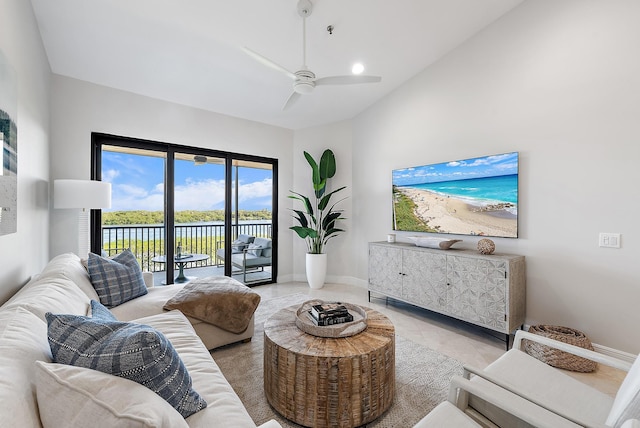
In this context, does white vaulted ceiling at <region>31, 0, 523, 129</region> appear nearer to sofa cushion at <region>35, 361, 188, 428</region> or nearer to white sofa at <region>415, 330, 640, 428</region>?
sofa cushion at <region>35, 361, 188, 428</region>

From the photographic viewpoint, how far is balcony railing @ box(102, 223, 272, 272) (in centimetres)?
371

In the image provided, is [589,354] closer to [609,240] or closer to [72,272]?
[609,240]

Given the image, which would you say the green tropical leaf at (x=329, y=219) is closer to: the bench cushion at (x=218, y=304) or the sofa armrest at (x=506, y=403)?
the bench cushion at (x=218, y=304)

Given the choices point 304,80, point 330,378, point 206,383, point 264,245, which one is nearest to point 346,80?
point 304,80

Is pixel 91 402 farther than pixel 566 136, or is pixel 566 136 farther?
pixel 566 136

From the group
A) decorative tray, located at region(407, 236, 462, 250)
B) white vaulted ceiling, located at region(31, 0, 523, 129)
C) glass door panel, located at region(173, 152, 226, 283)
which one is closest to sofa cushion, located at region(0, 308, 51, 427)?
white vaulted ceiling, located at region(31, 0, 523, 129)

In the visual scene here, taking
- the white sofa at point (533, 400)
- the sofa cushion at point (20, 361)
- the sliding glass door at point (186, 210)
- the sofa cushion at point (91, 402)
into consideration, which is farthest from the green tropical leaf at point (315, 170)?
the sofa cushion at point (91, 402)

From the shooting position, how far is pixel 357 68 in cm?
354

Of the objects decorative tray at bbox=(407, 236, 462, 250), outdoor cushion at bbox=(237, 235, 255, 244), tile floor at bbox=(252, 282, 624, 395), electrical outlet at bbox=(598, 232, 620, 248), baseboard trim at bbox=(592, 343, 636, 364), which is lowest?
tile floor at bbox=(252, 282, 624, 395)

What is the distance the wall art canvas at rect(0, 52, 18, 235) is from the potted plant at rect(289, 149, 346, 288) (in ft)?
10.5

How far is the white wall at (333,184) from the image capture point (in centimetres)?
491

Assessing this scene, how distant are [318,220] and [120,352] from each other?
4181 millimetres

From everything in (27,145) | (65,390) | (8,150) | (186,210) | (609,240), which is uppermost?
(27,145)

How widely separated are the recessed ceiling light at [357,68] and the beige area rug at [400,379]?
316 cm
